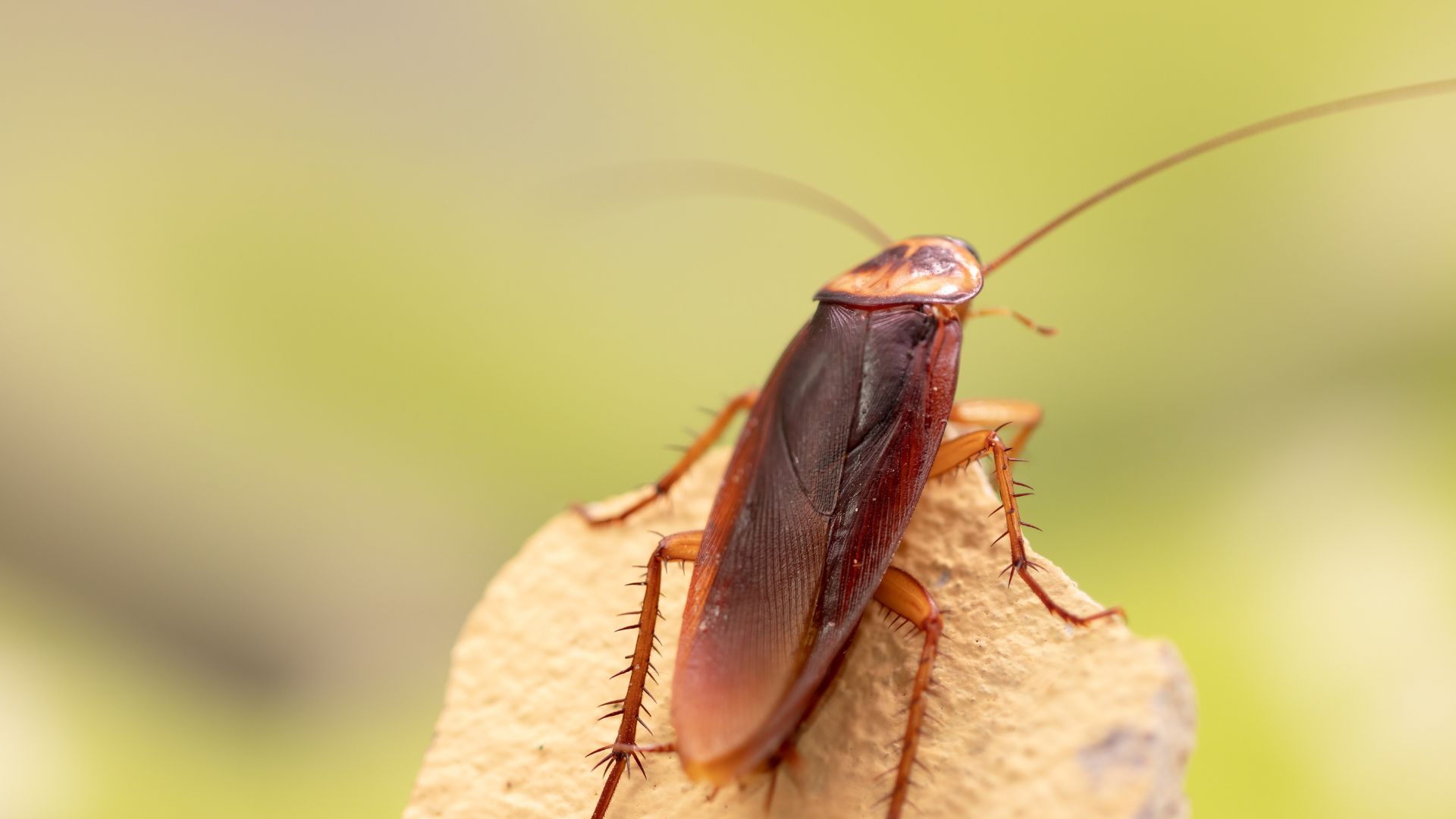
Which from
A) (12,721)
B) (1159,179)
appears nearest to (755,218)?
(1159,179)

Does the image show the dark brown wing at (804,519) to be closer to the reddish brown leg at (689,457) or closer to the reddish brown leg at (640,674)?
the reddish brown leg at (640,674)

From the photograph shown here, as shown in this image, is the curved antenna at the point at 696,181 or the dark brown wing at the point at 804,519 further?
the curved antenna at the point at 696,181

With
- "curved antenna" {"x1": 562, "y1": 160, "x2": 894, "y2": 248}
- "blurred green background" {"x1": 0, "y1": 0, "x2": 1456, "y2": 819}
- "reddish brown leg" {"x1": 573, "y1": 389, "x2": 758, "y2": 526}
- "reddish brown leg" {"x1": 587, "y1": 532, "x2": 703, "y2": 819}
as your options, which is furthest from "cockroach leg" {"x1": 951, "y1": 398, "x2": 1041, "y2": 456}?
"curved antenna" {"x1": 562, "y1": 160, "x2": 894, "y2": 248}

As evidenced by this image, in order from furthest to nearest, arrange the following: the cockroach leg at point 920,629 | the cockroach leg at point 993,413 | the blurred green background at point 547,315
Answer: the blurred green background at point 547,315 → the cockroach leg at point 993,413 → the cockroach leg at point 920,629

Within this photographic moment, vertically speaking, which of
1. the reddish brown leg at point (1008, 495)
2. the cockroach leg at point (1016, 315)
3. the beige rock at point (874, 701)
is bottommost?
the beige rock at point (874, 701)

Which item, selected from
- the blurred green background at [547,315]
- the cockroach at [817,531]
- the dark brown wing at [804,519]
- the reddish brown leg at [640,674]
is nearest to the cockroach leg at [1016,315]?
the cockroach at [817,531]

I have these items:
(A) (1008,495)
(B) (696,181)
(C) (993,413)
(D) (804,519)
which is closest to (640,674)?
(D) (804,519)

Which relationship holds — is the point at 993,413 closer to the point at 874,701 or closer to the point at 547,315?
the point at 874,701
